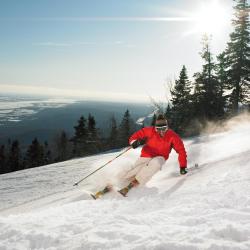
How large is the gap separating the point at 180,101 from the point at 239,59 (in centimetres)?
1060

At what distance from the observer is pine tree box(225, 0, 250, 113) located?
35.9 metres

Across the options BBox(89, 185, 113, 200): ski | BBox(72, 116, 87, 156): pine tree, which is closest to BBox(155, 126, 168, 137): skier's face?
BBox(89, 185, 113, 200): ski

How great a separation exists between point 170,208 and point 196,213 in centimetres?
54

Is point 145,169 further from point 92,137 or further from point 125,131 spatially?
point 125,131

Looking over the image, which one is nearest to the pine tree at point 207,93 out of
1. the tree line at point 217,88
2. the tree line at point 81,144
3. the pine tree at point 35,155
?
the tree line at point 217,88

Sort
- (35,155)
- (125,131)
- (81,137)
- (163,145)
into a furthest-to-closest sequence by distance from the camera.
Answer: (35,155) → (125,131) → (81,137) → (163,145)

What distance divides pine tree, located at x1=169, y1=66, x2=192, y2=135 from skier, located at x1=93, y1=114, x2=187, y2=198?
34.6 m

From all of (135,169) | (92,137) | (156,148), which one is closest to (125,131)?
(92,137)

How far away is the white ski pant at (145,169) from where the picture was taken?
7.52 metres

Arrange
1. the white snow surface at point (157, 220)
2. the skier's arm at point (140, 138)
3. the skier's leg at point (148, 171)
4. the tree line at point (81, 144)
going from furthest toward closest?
the tree line at point (81, 144)
the skier's arm at point (140, 138)
the skier's leg at point (148, 171)
the white snow surface at point (157, 220)

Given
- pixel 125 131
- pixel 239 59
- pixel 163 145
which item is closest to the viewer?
pixel 163 145

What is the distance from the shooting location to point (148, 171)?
764 cm

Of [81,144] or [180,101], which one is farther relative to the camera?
[81,144]

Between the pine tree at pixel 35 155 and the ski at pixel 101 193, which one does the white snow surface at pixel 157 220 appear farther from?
the pine tree at pixel 35 155
